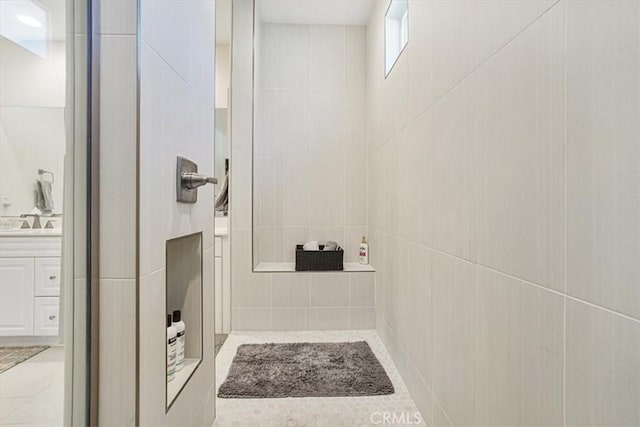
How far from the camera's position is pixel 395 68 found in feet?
7.10

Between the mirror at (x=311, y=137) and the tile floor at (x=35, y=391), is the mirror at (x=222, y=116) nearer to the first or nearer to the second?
the mirror at (x=311, y=137)

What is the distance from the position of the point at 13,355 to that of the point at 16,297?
106 mm

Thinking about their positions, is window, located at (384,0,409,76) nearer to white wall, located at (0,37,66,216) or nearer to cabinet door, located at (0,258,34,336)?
white wall, located at (0,37,66,216)

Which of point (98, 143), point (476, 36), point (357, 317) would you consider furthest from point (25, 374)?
point (357, 317)

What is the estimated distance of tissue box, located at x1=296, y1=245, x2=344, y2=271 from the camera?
2.92 metres

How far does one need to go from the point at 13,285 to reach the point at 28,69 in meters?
0.41

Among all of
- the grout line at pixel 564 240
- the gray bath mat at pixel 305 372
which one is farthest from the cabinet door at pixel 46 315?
the gray bath mat at pixel 305 372

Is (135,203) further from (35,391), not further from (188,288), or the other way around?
(188,288)

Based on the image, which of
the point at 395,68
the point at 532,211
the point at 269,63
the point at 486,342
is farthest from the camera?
the point at 269,63

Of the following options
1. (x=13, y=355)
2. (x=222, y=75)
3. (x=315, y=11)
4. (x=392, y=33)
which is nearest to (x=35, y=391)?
(x=13, y=355)

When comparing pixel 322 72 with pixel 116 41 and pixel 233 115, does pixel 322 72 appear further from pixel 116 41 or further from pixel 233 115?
pixel 116 41

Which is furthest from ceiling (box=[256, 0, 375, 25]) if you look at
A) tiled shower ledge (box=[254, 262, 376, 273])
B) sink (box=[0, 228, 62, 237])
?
sink (box=[0, 228, 62, 237])

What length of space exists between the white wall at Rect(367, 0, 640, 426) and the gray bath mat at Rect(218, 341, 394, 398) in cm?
40

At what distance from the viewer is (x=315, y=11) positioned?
3.03 meters
